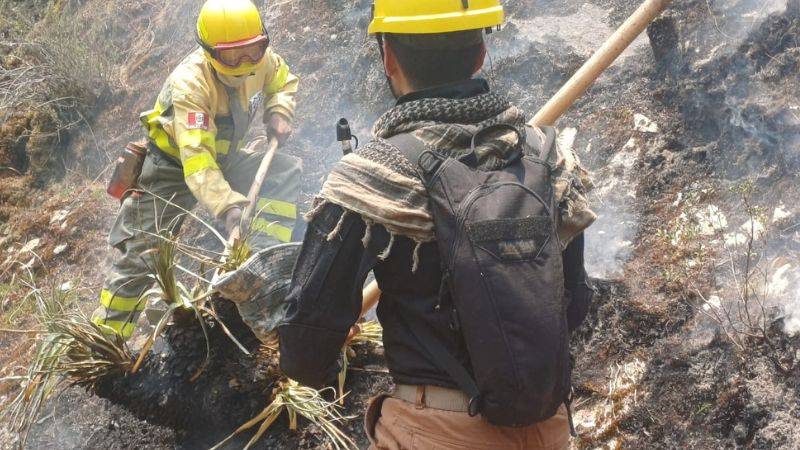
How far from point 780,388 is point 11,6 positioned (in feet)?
30.0

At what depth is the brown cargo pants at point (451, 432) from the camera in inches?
72.0

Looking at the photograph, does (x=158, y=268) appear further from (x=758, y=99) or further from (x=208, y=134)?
(x=758, y=99)

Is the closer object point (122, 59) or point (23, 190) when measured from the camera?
point (23, 190)

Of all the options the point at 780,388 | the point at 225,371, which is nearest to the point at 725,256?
the point at 780,388

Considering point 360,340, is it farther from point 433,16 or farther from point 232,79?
point 433,16

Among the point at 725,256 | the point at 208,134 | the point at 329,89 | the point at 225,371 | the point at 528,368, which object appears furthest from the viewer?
the point at 329,89

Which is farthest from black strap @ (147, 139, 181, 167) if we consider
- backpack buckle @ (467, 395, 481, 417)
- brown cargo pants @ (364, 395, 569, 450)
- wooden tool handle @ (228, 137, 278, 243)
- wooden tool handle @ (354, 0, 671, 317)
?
backpack buckle @ (467, 395, 481, 417)

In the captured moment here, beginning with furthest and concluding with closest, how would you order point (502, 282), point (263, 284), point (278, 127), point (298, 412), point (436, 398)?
point (278, 127) → point (298, 412) → point (263, 284) → point (436, 398) → point (502, 282)

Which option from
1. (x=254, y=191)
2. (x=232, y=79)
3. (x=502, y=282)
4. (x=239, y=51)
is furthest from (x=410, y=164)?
(x=232, y=79)

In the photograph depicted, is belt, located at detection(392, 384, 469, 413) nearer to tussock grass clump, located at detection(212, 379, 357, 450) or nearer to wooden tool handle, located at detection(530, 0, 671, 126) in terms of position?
tussock grass clump, located at detection(212, 379, 357, 450)

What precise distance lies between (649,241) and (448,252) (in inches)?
97.8

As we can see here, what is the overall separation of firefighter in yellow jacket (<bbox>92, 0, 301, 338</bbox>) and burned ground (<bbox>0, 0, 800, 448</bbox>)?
0.58 meters

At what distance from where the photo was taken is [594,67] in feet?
12.1

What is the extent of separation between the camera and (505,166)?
1.81 m
